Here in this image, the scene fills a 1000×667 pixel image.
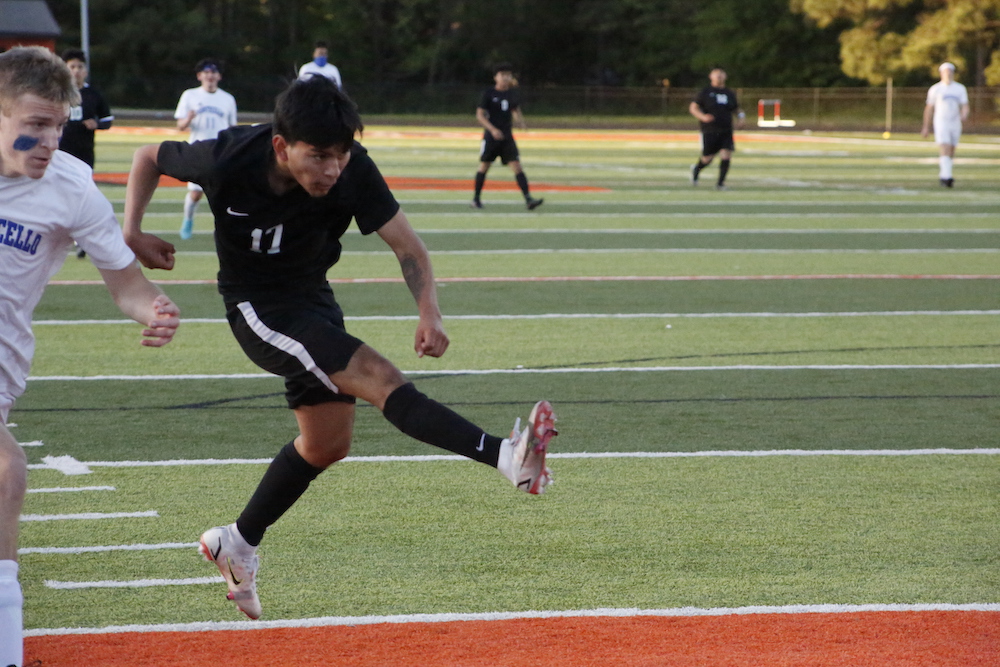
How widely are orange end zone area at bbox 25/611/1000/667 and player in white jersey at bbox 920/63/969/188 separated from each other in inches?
792

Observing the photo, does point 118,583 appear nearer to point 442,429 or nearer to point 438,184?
point 442,429

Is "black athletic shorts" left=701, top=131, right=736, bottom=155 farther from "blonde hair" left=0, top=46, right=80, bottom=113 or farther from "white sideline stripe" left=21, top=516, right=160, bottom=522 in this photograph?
"blonde hair" left=0, top=46, right=80, bottom=113

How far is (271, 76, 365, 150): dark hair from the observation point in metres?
3.92

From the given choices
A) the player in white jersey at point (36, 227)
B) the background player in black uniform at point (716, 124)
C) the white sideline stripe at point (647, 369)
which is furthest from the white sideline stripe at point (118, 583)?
the background player in black uniform at point (716, 124)

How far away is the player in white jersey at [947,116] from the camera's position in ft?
76.4

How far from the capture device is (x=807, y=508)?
224 inches

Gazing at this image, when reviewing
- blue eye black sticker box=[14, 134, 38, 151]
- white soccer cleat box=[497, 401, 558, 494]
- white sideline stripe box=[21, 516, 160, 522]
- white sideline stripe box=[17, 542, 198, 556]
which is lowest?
white sideline stripe box=[21, 516, 160, 522]

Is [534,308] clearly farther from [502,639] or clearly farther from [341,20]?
[341,20]

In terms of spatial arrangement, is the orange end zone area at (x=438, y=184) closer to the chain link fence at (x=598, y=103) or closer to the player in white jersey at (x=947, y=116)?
the player in white jersey at (x=947, y=116)

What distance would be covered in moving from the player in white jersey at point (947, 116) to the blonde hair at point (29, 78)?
21353 millimetres

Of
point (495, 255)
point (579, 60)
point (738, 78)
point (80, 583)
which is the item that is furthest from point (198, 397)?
point (579, 60)

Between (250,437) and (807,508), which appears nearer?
(807,508)

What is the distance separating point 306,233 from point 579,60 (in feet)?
232

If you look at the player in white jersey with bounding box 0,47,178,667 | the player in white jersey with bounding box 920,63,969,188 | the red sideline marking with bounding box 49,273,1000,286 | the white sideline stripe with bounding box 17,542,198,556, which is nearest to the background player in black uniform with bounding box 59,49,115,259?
the red sideline marking with bounding box 49,273,1000,286
